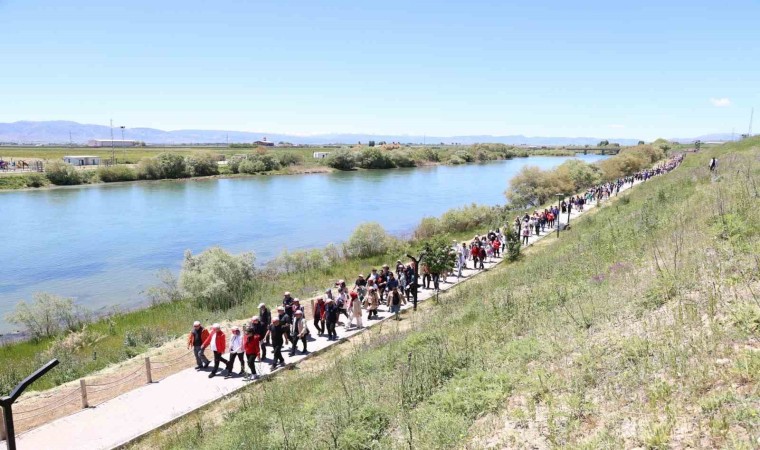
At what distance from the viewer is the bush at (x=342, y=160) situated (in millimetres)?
102938

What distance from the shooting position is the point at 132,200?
2319 inches

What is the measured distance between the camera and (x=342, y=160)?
4063 inches

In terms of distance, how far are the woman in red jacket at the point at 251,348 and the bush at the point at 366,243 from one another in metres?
17.4

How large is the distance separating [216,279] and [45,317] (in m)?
6.13

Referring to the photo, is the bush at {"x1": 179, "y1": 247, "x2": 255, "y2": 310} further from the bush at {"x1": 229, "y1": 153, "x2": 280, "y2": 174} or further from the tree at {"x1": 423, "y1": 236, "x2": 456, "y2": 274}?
the bush at {"x1": 229, "y1": 153, "x2": 280, "y2": 174}

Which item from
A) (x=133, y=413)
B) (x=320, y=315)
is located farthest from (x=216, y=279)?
(x=133, y=413)

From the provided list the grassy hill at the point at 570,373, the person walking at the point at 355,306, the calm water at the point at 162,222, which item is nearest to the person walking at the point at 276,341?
the grassy hill at the point at 570,373

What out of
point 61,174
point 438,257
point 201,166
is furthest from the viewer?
point 201,166

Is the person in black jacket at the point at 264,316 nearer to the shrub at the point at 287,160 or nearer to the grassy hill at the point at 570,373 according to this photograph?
the grassy hill at the point at 570,373

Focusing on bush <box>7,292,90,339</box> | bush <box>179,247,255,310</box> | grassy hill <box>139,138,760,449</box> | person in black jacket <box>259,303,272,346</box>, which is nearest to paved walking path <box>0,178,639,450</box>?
grassy hill <box>139,138,760,449</box>

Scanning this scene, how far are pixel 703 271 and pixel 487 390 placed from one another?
428 cm

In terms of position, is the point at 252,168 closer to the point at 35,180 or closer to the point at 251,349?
the point at 35,180

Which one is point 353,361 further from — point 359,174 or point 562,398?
point 359,174

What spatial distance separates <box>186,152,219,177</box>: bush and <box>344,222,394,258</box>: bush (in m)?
61.7
